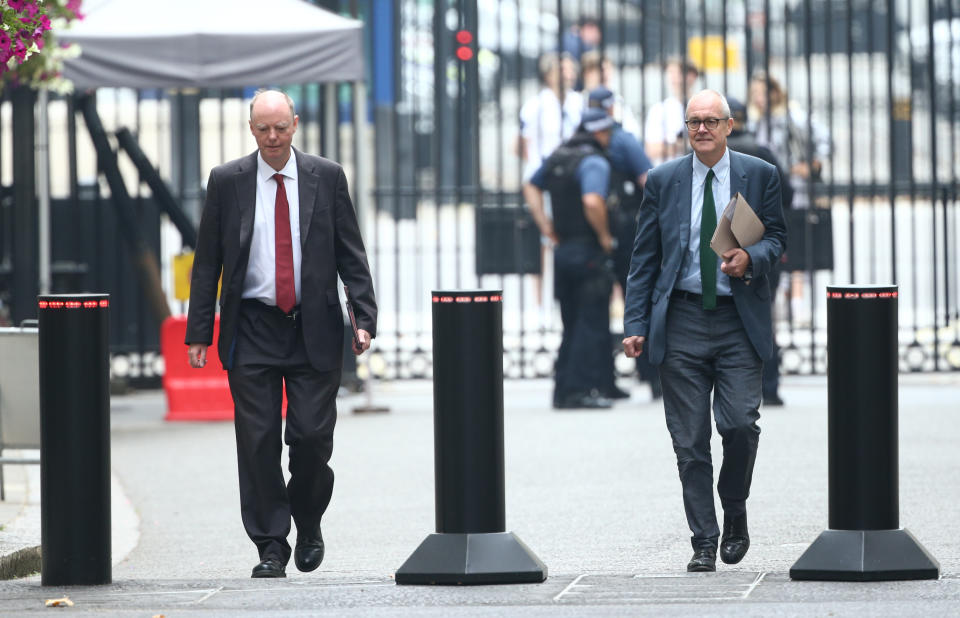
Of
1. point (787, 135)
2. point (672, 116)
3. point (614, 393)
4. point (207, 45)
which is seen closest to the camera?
point (207, 45)

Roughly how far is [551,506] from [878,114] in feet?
61.5

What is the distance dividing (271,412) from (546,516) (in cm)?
205

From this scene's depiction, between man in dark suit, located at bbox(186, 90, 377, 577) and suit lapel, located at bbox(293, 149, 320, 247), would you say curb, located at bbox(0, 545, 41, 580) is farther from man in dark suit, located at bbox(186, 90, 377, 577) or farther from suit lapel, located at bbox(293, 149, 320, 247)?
suit lapel, located at bbox(293, 149, 320, 247)

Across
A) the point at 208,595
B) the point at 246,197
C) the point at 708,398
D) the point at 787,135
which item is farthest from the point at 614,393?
the point at 208,595

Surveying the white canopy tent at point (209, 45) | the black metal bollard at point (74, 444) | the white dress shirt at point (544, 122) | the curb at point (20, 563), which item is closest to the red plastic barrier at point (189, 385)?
the white canopy tent at point (209, 45)

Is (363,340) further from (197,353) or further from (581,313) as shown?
(581,313)

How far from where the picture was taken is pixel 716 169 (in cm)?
643

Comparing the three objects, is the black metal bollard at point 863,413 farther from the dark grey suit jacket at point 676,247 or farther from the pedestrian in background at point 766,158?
the pedestrian in background at point 766,158

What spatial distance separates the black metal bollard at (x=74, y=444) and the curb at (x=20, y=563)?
2.21 feet

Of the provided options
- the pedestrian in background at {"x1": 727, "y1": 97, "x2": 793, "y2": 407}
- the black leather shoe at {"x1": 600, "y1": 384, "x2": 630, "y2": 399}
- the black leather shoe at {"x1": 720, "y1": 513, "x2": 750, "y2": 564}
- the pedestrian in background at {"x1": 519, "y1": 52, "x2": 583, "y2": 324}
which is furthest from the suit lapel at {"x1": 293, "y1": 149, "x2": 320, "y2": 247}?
the pedestrian in background at {"x1": 519, "y1": 52, "x2": 583, "y2": 324}

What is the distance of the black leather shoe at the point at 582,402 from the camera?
1208cm

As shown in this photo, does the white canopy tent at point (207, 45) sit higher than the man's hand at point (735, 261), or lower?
higher

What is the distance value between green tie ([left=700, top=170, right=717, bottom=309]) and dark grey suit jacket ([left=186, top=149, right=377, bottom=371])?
1147mm

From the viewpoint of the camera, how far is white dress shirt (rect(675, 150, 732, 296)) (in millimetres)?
6344
